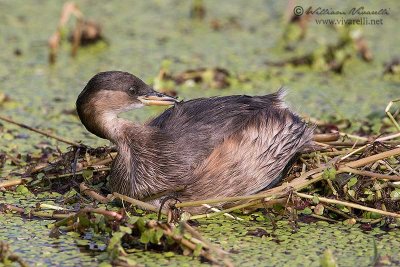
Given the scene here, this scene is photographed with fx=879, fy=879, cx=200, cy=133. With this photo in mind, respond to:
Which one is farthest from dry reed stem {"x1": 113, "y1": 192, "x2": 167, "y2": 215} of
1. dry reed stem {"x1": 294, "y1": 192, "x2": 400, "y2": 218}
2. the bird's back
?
dry reed stem {"x1": 294, "y1": 192, "x2": 400, "y2": 218}

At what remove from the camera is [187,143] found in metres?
5.46

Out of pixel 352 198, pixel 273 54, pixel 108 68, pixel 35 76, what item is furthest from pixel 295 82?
pixel 352 198

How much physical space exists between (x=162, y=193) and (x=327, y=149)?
1.26 meters

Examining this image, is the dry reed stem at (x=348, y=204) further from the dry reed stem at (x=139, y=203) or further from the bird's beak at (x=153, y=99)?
the bird's beak at (x=153, y=99)

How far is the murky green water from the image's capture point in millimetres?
4938

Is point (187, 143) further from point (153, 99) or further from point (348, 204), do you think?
point (348, 204)

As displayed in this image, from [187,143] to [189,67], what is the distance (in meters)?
4.10

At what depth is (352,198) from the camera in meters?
5.43

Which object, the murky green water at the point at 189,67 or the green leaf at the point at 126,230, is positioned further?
the murky green water at the point at 189,67

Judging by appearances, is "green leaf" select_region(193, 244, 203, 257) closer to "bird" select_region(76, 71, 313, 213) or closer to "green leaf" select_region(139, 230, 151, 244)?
"green leaf" select_region(139, 230, 151, 244)

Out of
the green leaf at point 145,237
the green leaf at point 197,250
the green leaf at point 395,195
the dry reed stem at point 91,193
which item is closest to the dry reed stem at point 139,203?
the dry reed stem at point 91,193

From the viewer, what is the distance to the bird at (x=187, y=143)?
17.7 ft

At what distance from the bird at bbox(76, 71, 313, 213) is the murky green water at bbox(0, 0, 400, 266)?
290 millimetres

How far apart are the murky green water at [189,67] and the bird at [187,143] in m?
0.29
